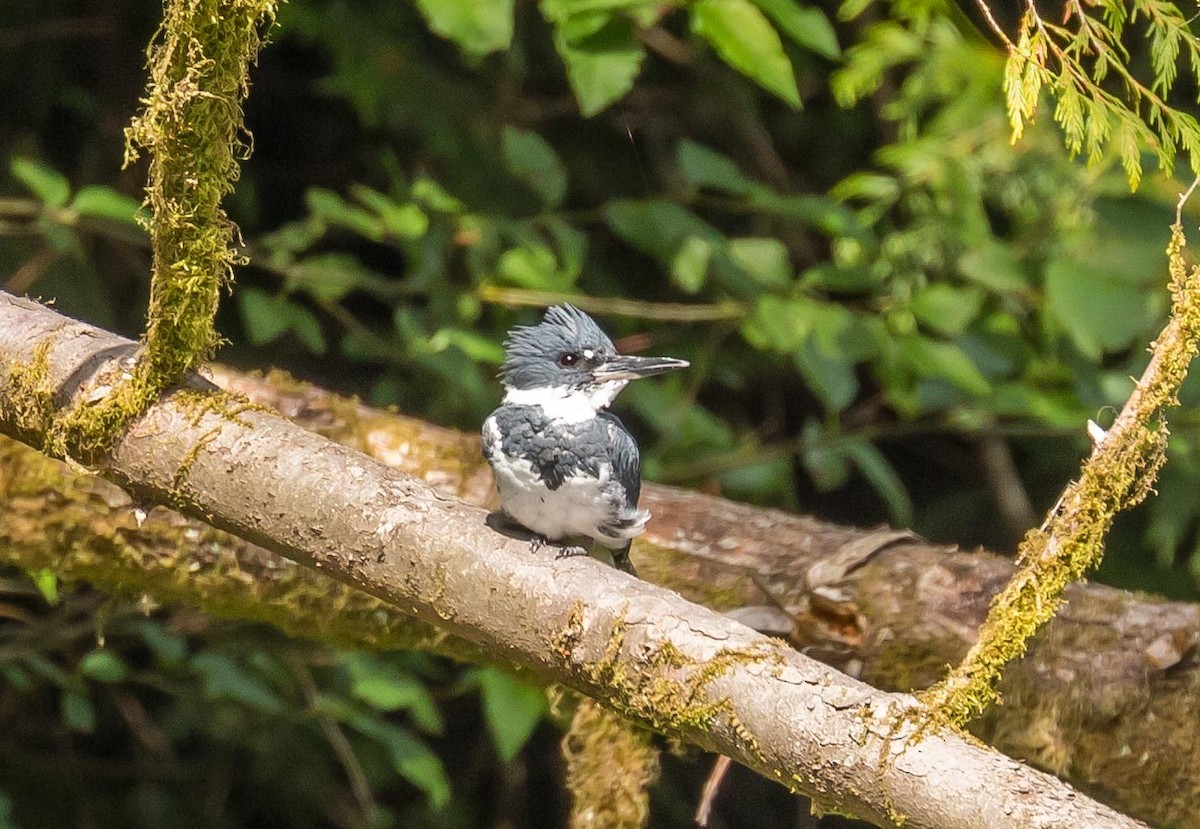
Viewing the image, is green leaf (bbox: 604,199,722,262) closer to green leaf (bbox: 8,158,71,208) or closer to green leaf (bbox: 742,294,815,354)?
green leaf (bbox: 742,294,815,354)

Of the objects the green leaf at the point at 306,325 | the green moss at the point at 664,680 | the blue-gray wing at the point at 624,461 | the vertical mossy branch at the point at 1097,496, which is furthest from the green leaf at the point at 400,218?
the vertical mossy branch at the point at 1097,496

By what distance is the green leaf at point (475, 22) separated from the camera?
241 cm

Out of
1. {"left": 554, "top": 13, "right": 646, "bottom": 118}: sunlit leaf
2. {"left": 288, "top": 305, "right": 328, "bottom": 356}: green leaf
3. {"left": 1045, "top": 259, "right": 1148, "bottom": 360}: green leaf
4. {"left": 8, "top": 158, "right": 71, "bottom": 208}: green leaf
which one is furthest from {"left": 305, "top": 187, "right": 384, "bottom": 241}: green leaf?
{"left": 1045, "top": 259, "right": 1148, "bottom": 360}: green leaf

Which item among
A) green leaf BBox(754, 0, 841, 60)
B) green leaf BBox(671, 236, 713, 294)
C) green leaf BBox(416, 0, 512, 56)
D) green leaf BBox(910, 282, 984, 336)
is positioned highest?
green leaf BBox(754, 0, 841, 60)

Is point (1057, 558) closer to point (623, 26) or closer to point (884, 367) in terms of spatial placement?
point (623, 26)

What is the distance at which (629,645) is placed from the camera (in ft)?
5.17

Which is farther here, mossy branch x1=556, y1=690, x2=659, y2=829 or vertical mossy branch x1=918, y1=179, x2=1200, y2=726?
mossy branch x1=556, y1=690, x2=659, y2=829

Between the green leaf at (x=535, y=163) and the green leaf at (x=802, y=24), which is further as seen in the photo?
the green leaf at (x=535, y=163)

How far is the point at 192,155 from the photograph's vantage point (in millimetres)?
1689

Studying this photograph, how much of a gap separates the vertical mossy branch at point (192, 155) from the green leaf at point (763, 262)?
1.60 m

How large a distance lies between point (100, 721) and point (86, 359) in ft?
8.69

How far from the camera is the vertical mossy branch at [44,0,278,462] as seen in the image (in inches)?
63.2

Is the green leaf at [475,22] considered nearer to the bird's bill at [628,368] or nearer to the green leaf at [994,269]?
the bird's bill at [628,368]

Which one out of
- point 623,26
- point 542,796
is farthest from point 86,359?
point 542,796
